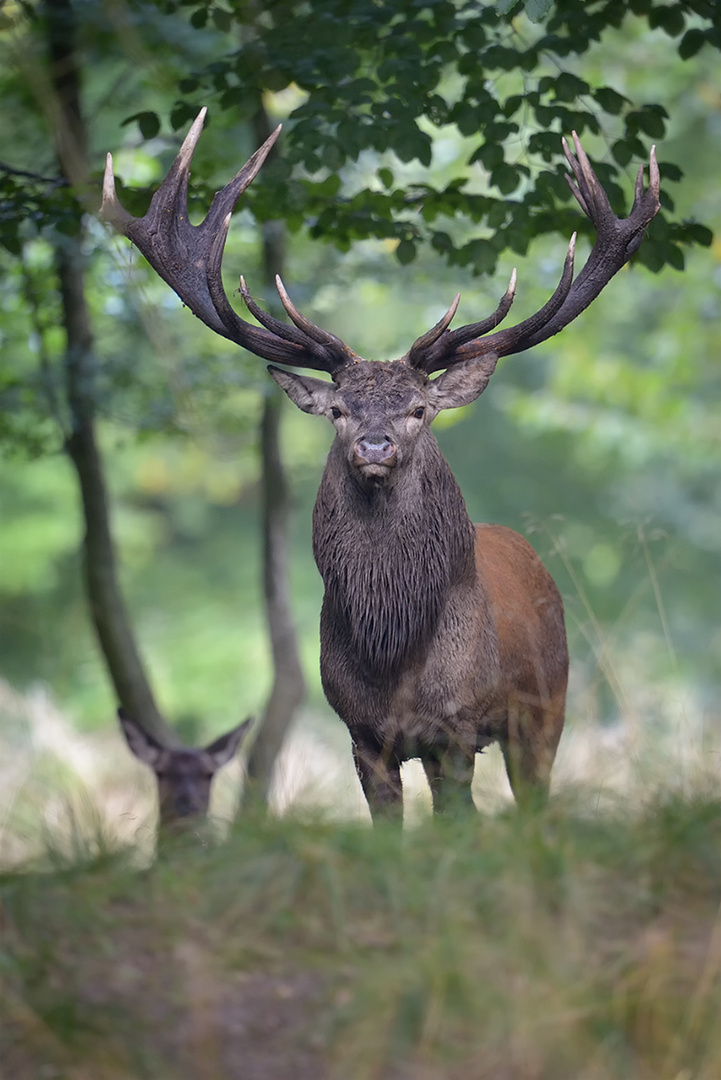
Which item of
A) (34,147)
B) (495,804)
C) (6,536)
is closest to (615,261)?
(495,804)

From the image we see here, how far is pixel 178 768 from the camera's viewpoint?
7012 millimetres

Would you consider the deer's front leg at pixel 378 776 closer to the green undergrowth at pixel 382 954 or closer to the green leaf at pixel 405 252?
the green undergrowth at pixel 382 954

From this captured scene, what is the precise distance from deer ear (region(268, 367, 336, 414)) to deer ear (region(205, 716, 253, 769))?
2329mm

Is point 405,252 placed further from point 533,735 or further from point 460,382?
point 533,735

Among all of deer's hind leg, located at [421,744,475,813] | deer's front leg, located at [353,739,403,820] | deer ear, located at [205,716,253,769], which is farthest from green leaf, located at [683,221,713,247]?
deer ear, located at [205,716,253,769]

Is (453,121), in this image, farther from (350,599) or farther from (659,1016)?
(659,1016)

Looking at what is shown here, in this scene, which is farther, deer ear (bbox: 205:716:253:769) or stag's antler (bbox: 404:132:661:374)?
deer ear (bbox: 205:716:253:769)

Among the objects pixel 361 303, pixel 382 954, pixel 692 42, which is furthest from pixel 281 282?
pixel 361 303

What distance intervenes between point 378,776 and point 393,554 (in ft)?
2.78

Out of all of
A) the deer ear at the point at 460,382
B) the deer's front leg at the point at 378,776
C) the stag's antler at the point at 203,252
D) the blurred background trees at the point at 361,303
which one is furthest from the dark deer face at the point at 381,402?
the deer's front leg at the point at 378,776

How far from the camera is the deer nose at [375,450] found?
4879 millimetres

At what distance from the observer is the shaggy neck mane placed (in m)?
5.07

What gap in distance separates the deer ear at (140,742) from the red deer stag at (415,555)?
2.14m

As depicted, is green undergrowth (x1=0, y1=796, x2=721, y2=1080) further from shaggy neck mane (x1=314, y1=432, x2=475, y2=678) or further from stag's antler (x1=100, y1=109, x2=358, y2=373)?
stag's antler (x1=100, y1=109, x2=358, y2=373)
